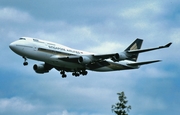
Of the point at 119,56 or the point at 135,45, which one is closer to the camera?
the point at 119,56

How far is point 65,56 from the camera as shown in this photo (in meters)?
92.0

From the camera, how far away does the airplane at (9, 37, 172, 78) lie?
293ft

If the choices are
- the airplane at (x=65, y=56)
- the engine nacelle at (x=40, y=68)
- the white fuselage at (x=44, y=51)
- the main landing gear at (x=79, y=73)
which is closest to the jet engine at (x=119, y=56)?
the airplane at (x=65, y=56)

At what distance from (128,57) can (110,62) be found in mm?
7333

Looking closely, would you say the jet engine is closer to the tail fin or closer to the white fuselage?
the white fuselage

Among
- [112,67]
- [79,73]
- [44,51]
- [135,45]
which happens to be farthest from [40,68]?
[135,45]

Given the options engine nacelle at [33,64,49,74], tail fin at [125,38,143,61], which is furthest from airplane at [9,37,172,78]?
tail fin at [125,38,143,61]

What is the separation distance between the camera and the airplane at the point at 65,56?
89.2 m

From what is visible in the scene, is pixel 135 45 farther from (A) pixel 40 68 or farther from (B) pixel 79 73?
(A) pixel 40 68

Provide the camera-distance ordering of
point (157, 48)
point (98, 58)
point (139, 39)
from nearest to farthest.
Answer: point (157, 48)
point (98, 58)
point (139, 39)

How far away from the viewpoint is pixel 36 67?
99.2 metres

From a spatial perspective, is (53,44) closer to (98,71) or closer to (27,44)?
(27,44)

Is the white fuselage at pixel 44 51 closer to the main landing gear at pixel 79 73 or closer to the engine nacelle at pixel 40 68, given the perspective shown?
the main landing gear at pixel 79 73

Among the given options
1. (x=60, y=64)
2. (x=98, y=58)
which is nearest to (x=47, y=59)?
(x=60, y=64)
